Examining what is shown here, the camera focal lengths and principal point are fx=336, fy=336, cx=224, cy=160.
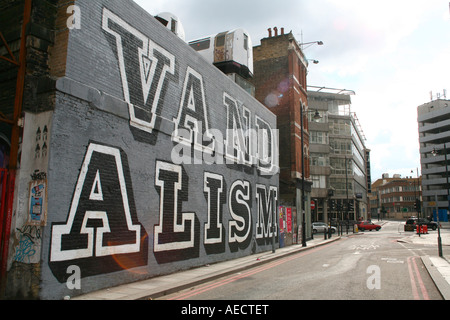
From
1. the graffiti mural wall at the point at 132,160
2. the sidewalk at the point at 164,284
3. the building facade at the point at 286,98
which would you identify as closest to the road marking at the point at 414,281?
the sidewalk at the point at 164,284

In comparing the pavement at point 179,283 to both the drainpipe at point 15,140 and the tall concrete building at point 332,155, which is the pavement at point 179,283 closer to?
the drainpipe at point 15,140

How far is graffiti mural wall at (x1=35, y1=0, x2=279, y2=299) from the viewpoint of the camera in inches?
318

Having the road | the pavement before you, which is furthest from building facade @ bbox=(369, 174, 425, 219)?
the pavement

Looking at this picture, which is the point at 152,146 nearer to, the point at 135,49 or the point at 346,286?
the point at 135,49

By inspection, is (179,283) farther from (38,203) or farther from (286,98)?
(286,98)

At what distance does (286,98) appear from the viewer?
30188 millimetres

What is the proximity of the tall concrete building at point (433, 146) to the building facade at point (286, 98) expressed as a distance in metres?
67.0

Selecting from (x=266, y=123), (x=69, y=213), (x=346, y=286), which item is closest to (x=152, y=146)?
(x=69, y=213)

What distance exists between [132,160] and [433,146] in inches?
3719

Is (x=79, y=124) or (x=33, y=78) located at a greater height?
(x=33, y=78)

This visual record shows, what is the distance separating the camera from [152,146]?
11.1m

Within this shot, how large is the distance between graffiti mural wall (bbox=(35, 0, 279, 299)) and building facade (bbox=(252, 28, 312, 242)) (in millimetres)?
13366

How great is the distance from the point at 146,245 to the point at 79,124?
4206mm

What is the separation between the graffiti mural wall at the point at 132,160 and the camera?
26.5ft
